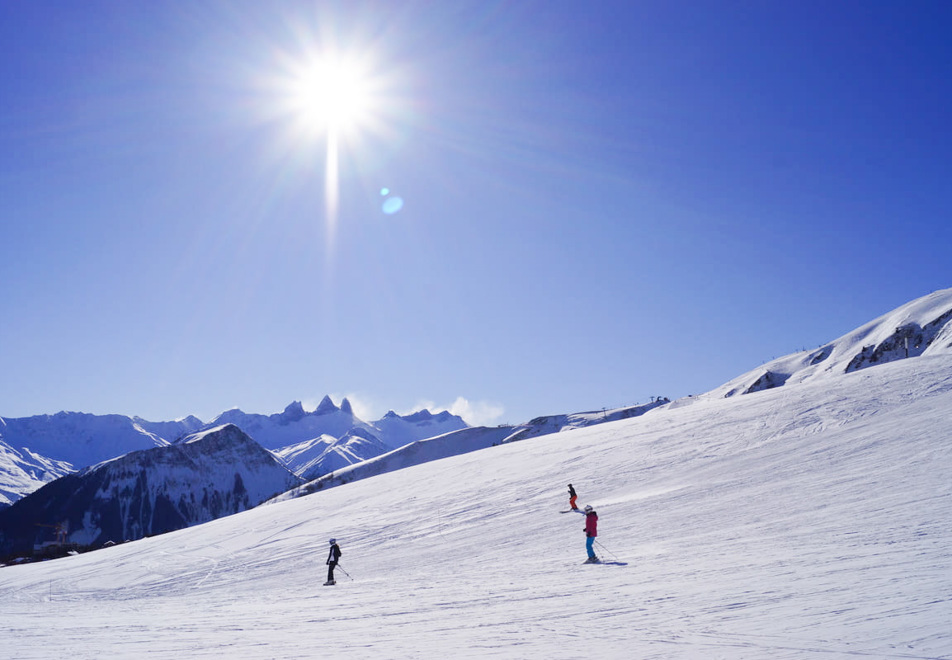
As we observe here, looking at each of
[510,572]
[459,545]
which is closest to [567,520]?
[459,545]

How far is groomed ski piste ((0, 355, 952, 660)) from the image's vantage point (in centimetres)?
825

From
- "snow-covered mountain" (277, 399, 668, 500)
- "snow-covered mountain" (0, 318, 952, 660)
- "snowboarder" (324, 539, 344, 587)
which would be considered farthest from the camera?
"snow-covered mountain" (277, 399, 668, 500)

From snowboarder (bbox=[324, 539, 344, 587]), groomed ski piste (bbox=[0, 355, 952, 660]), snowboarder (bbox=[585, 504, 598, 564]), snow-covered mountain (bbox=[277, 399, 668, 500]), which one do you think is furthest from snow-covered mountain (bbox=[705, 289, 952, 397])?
snowboarder (bbox=[324, 539, 344, 587])

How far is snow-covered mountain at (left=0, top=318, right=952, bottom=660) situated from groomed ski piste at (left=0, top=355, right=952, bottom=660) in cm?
8

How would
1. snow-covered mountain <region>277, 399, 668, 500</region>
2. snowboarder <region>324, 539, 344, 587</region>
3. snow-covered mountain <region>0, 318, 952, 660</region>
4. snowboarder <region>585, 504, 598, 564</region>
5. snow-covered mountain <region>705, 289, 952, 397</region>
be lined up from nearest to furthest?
snow-covered mountain <region>0, 318, 952, 660</region> < snowboarder <region>585, 504, 598, 564</region> < snowboarder <region>324, 539, 344, 587</region> < snow-covered mountain <region>705, 289, 952, 397</region> < snow-covered mountain <region>277, 399, 668, 500</region>

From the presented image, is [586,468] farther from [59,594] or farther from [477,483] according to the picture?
[59,594]

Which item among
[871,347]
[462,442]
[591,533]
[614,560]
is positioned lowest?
[614,560]

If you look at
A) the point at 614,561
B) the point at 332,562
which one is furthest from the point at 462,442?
the point at 614,561

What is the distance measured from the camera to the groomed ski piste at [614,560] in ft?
27.1

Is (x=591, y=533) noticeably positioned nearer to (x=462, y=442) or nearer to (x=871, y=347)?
(x=871, y=347)

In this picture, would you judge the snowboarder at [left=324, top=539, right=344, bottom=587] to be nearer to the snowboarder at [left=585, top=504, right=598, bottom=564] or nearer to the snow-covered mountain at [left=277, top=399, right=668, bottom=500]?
the snowboarder at [left=585, top=504, right=598, bottom=564]

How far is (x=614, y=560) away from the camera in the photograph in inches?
569

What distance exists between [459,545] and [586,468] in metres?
10.4

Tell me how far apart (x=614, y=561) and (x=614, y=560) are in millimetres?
149
